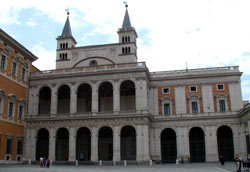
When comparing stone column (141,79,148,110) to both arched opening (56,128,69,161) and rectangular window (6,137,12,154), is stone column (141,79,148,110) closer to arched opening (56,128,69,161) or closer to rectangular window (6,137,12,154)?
arched opening (56,128,69,161)

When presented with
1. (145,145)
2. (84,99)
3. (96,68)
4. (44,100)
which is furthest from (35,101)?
(145,145)

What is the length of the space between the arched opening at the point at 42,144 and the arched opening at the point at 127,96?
1194 centimetres

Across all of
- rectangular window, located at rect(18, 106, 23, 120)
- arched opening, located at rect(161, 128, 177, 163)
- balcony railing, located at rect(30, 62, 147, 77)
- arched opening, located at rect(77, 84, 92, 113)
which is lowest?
arched opening, located at rect(161, 128, 177, 163)

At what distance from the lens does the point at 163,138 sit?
45.7 metres

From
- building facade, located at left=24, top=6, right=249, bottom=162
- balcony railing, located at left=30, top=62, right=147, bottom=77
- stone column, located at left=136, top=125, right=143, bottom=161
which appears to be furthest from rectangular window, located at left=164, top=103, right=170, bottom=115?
balcony railing, located at left=30, top=62, right=147, bottom=77

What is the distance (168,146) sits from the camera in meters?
44.8

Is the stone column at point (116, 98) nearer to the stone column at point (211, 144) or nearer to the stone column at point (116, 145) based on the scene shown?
the stone column at point (116, 145)

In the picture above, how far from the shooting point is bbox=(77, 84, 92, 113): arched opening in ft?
152

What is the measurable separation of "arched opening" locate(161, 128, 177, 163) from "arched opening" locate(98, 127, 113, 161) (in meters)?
7.92

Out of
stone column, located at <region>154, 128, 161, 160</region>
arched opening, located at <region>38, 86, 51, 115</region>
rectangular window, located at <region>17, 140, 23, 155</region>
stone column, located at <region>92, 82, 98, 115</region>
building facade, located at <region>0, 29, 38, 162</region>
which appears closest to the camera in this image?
building facade, located at <region>0, 29, 38, 162</region>

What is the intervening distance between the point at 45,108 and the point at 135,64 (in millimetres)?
16262

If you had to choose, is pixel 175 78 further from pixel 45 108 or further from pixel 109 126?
pixel 45 108

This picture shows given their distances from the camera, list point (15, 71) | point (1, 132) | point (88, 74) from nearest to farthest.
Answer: point (1, 132) → point (15, 71) → point (88, 74)

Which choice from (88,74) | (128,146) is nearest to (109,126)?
(128,146)
